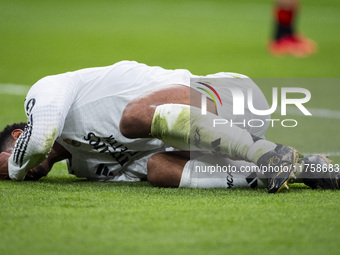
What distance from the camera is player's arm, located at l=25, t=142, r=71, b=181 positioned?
3671 mm

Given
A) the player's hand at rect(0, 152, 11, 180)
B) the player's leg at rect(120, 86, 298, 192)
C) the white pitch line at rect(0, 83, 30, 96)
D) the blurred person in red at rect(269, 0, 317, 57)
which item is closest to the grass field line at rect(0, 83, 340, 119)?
the white pitch line at rect(0, 83, 30, 96)

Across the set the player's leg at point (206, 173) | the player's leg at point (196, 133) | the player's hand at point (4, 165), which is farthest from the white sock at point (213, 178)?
the player's hand at point (4, 165)

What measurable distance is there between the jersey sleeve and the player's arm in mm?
138

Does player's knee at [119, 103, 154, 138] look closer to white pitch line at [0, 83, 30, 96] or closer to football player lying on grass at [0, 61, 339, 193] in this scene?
football player lying on grass at [0, 61, 339, 193]

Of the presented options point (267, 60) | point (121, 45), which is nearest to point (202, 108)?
point (267, 60)

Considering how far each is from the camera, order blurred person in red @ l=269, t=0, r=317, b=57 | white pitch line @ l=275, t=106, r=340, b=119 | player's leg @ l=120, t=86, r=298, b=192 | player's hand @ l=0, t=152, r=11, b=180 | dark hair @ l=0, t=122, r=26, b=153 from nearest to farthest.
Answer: player's leg @ l=120, t=86, r=298, b=192, player's hand @ l=0, t=152, r=11, b=180, dark hair @ l=0, t=122, r=26, b=153, white pitch line @ l=275, t=106, r=340, b=119, blurred person in red @ l=269, t=0, r=317, b=57

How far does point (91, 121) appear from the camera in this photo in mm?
3557

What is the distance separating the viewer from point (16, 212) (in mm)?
2725

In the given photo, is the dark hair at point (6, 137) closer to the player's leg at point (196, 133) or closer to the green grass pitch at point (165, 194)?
the green grass pitch at point (165, 194)

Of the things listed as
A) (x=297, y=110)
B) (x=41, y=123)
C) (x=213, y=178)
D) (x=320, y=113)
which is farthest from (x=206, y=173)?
(x=297, y=110)

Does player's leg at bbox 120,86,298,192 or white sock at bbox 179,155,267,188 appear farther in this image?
white sock at bbox 179,155,267,188

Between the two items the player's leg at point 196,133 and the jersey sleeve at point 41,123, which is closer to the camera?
the player's leg at point 196,133

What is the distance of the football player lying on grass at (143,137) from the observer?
3.22 m

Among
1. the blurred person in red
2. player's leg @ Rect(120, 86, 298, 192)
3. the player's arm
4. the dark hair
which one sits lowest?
the blurred person in red
